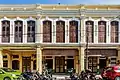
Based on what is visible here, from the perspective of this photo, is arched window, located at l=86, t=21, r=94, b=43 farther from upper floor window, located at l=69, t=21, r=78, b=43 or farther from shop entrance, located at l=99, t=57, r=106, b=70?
shop entrance, located at l=99, t=57, r=106, b=70

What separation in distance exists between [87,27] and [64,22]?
312 cm

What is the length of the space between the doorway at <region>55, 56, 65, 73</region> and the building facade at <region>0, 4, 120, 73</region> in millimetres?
2056

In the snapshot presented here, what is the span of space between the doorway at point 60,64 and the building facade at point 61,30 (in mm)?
2056

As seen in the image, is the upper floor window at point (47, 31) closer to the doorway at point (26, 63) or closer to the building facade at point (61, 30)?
the building facade at point (61, 30)

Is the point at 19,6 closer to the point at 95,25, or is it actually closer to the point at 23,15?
the point at 23,15

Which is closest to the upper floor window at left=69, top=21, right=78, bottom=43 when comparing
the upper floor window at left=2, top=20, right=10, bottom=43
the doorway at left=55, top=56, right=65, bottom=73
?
the doorway at left=55, top=56, right=65, bottom=73

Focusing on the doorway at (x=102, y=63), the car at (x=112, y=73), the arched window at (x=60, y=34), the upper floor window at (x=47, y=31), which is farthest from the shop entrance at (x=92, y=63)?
the car at (x=112, y=73)

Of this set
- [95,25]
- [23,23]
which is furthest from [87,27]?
[23,23]

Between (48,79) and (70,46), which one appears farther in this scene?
(70,46)

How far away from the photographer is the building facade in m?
48.9

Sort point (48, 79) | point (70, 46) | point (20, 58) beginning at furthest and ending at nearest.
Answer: point (20, 58) → point (70, 46) → point (48, 79)

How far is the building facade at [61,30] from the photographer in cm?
4888

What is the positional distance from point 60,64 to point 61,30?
539 centimetres

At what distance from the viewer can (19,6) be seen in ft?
163
